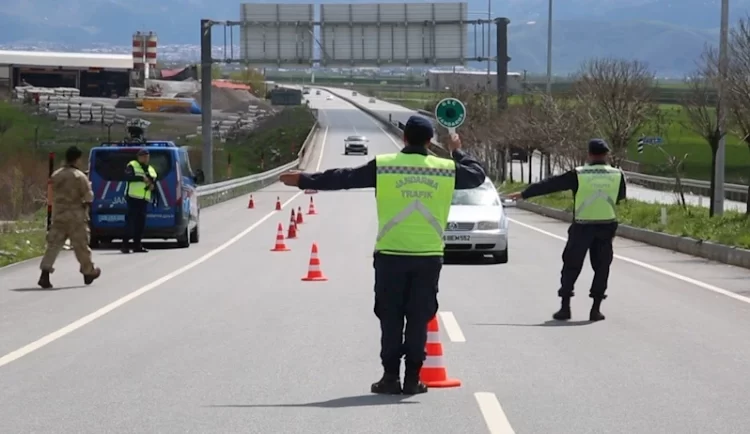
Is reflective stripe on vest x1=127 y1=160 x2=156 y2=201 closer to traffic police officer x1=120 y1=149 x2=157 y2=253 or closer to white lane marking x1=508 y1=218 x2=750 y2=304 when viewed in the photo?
traffic police officer x1=120 y1=149 x2=157 y2=253

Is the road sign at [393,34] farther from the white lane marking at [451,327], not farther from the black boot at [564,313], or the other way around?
the black boot at [564,313]

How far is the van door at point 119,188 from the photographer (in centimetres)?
2655

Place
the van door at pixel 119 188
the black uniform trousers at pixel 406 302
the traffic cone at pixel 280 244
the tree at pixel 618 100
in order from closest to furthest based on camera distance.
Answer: the black uniform trousers at pixel 406 302 → the traffic cone at pixel 280 244 → the van door at pixel 119 188 → the tree at pixel 618 100

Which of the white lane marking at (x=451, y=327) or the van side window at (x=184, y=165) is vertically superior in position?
the van side window at (x=184, y=165)

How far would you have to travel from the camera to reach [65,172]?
59.8 feet

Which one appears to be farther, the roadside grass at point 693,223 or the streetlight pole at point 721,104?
the streetlight pole at point 721,104

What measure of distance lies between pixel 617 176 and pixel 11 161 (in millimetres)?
53129

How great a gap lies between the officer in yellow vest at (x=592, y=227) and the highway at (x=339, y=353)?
0.39 metres

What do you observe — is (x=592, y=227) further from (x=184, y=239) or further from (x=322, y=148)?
(x=322, y=148)

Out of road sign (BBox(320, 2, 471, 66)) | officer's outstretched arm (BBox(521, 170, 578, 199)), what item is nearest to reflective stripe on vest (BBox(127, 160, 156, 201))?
officer's outstretched arm (BBox(521, 170, 578, 199))

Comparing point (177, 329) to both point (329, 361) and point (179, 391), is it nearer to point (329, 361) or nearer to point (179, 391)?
point (329, 361)

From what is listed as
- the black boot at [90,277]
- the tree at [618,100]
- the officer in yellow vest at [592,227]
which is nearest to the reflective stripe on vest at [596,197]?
the officer in yellow vest at [592,227]

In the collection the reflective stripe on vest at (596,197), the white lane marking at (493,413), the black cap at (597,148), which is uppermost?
the black cap at (597,148)

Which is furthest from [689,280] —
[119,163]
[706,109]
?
[706,109]
